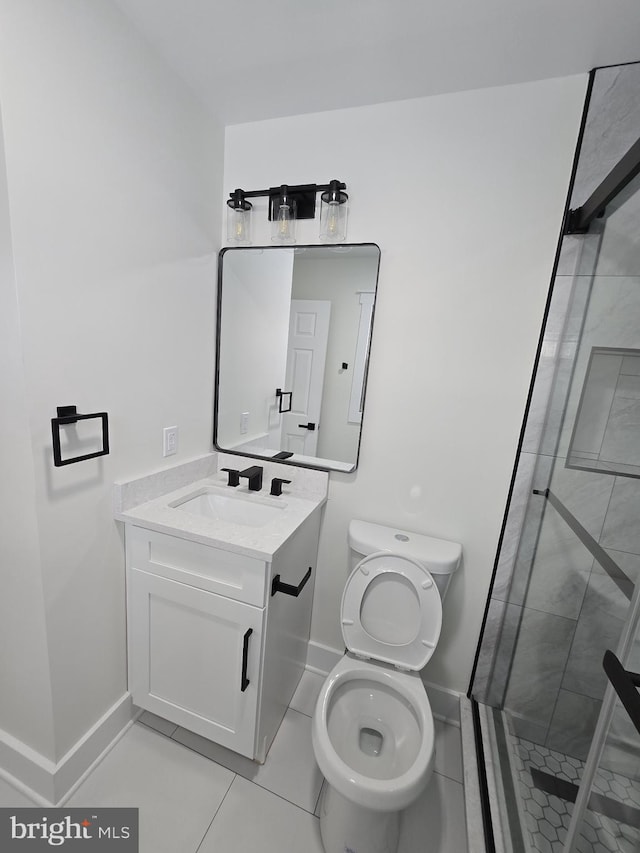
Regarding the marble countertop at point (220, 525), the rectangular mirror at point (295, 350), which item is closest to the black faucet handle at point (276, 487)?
the marble countertop at point (220, 525)

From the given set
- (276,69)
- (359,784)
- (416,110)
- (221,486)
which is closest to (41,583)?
(221,486)

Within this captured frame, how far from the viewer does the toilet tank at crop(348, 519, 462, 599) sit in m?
1.25

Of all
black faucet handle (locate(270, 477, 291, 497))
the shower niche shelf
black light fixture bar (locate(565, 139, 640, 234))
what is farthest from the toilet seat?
black light fixture bar (locate(565, 139, 640, 234))

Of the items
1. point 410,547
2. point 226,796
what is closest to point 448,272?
point 410,547

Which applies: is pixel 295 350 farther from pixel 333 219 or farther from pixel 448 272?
pixel 448 272

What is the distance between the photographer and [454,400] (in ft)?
4.35

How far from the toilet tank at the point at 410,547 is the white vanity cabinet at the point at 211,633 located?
23cm

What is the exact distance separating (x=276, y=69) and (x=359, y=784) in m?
2.11

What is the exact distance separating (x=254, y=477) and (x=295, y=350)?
1.91 ft

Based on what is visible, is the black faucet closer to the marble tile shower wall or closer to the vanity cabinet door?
the vanity cabinet door

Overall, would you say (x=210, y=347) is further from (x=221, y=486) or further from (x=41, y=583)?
(x=41, y=583)

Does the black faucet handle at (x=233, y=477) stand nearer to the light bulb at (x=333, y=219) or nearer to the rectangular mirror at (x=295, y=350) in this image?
the rectangular mirror at (x=295, y=350)

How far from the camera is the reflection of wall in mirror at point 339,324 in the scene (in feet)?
4.51

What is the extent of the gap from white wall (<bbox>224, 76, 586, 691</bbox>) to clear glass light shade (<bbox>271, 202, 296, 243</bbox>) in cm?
4
